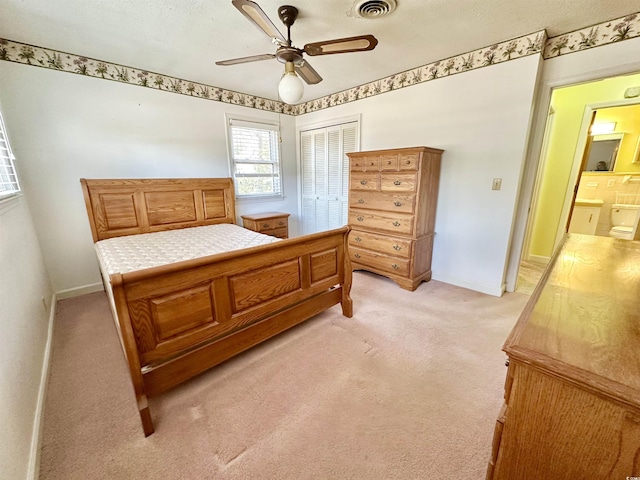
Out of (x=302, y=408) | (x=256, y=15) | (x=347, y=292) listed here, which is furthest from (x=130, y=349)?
(x=256, y=15)

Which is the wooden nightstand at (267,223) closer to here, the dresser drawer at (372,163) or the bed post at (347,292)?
the dresser drawer at (372,163)

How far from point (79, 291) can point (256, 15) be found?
11.1 feet

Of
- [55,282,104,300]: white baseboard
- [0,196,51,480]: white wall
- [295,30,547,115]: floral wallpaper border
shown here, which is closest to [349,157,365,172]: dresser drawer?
[295,30,547,115]: floral wallpaper border

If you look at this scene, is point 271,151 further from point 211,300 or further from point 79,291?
point 211,300

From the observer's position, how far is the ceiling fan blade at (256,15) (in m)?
1.37

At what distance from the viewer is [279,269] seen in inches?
75.9

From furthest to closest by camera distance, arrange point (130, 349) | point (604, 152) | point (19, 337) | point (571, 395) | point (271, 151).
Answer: point (271, 151) < point (604, 152) < point (19, 337) < point (130, 349) < point (571, 395)

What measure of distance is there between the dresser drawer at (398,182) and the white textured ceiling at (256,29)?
3.95 ft

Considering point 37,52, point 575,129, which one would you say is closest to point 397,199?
point 575,129

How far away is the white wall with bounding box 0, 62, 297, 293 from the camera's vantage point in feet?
8.36

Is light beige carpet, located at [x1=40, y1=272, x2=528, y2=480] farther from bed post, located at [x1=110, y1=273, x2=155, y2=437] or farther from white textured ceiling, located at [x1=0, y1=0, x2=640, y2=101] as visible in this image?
white textured ceiling, located at [x1=0, y1=0, x2=640, y2=101]

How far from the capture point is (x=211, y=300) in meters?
1.61

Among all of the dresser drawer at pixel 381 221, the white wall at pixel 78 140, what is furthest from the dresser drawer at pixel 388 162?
the white wall at pixel 78 140

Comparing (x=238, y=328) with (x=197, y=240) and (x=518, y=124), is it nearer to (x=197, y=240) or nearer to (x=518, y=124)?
(x=197, y=240)
